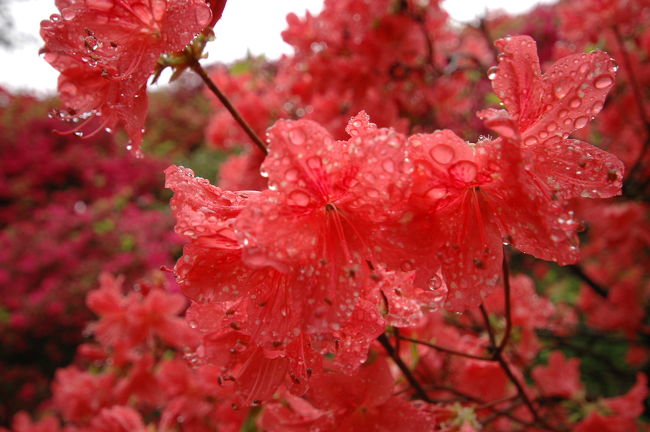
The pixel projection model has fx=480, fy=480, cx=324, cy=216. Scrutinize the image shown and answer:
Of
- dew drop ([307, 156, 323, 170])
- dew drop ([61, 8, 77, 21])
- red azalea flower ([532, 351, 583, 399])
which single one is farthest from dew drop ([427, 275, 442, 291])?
red azalea flower ([532, 351, 583, 399])

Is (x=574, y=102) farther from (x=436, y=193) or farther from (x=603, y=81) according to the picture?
(x=436, y=193)

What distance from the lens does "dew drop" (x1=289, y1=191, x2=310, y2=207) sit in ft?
1.96

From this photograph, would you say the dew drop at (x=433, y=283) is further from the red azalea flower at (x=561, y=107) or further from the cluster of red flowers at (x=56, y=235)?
the cluster of red flowers at (x=56, y=235)

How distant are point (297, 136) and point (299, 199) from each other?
8 centimetres

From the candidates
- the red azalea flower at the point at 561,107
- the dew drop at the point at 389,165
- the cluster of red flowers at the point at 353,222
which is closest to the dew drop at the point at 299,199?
the cluster of red flowers at the point at 353,222

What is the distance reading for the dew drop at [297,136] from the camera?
1.92 ft

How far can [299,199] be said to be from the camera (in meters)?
0.60

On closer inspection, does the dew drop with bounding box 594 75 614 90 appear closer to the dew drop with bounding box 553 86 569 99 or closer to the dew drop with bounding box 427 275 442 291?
the dew drop with bounding box 553 86 569 99

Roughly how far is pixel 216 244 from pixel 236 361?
24 cm

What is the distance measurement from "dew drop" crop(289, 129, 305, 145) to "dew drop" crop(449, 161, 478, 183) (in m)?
0.19

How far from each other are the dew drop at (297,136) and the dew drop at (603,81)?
411mm

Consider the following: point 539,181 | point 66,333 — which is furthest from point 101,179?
point 539,181

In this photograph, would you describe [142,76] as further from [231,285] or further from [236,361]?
[236,361]

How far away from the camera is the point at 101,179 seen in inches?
270
